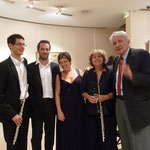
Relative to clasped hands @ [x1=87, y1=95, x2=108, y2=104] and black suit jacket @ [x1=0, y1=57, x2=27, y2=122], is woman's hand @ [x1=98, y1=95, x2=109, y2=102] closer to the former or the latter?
clasped hands @ [x1=87, y1=95, x2=108, y2=104]

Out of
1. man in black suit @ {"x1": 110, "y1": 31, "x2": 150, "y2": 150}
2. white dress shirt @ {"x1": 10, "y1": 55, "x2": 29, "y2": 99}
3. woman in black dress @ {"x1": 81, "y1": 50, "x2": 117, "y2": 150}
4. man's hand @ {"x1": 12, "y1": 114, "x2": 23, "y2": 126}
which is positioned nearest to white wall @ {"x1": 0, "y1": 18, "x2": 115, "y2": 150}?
white dress shirt @ {"x1": 10, "y1": 55, "x2": 29, "y2": 99}

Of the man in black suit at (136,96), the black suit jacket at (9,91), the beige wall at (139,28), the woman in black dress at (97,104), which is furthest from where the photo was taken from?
the beige wall at (139,28)

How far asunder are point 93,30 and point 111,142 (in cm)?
544

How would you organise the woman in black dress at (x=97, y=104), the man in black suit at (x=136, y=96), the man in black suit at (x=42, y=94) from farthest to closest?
the man in black suit at (x=42, y=94)
the woman in black dress at (x=97, y=104)
the man in black suit at (x=136, y=96)

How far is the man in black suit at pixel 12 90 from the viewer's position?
1880 millimetres

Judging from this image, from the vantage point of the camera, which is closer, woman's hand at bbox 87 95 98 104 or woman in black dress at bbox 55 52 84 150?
woman's hand at bbox 87 95 98 104

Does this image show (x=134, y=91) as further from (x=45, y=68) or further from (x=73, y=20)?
(x=73, y=20)

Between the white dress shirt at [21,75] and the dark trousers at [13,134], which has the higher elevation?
the white dress shirt at [21,75]

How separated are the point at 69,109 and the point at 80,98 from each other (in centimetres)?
20

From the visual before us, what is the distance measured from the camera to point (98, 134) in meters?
2.04

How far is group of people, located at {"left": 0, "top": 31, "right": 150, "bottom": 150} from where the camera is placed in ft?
5.72

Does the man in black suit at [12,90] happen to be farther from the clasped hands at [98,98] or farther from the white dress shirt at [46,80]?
the clasped hands at [98,98]

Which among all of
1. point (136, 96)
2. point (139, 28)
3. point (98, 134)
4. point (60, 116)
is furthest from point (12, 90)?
point (139, 28)

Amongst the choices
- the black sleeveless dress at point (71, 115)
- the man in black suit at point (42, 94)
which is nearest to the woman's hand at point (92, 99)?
the black sleeveless dress at point (71, 115)
